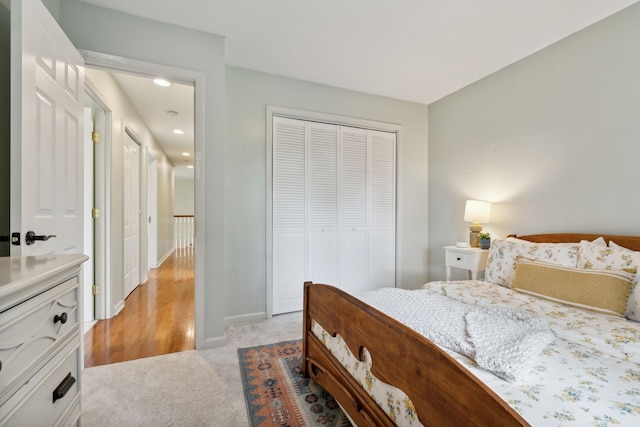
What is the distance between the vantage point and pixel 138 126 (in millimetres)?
4230

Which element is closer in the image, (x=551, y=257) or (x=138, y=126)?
(x=551, y=257)

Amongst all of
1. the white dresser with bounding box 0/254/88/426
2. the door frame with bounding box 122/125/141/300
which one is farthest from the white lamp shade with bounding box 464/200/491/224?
the door frame with bounding box 122/125/141/300

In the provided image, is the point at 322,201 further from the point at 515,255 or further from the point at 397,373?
the point at 397,373

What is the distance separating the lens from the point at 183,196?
11.6 m

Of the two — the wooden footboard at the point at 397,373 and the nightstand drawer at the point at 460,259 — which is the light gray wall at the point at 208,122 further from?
the nightstand drawer at the point at 460,259

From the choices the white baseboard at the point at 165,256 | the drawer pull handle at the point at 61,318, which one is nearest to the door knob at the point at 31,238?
the drawer pull handle at the point at 61,318

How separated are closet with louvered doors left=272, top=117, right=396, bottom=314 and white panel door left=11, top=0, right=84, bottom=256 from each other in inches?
65.2

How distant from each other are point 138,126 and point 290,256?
311 centimetres

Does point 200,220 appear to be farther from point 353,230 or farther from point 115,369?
point 353,230

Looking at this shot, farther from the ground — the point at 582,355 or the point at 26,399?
the point at 26,399

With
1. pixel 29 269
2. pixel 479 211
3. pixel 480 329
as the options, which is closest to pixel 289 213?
pixel 479 211

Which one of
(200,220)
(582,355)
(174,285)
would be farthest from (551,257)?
(174,285)

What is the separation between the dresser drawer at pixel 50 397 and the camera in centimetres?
68

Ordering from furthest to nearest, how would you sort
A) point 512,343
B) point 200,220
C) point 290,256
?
point 290,256, point 200,220, point 512,343
